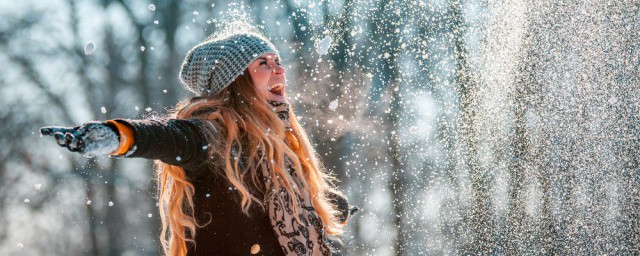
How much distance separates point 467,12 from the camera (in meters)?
13.0

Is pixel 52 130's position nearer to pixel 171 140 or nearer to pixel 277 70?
pixel 171 140

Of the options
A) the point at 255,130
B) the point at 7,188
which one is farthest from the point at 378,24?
the point at 255,130

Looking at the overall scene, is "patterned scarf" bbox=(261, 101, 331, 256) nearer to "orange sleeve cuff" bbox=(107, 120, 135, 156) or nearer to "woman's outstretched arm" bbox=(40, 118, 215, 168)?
"woman's outstretched arm" bbox=(40, 118, 215, 168)

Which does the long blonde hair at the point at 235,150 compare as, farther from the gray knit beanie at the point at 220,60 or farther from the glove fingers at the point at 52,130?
the glove fingers at the point at 52,130

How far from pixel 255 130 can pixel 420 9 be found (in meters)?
11.2

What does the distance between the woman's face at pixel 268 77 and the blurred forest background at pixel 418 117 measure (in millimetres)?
8738

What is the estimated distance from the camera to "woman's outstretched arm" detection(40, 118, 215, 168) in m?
1.83

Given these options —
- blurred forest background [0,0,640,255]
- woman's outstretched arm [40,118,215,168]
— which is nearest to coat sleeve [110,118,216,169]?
woman's outstretched arm [40,118,215,168]

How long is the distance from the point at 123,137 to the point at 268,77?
1183 millimetres

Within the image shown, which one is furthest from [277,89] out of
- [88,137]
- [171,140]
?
[88,137]

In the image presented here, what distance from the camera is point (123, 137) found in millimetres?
1991

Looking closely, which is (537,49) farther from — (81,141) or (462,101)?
(81,141)

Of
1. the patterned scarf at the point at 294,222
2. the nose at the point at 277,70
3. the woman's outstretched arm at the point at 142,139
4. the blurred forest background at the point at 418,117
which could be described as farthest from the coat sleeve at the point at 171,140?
the blurred forest background at the point at 418,117

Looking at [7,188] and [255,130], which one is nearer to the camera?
[255,130]
